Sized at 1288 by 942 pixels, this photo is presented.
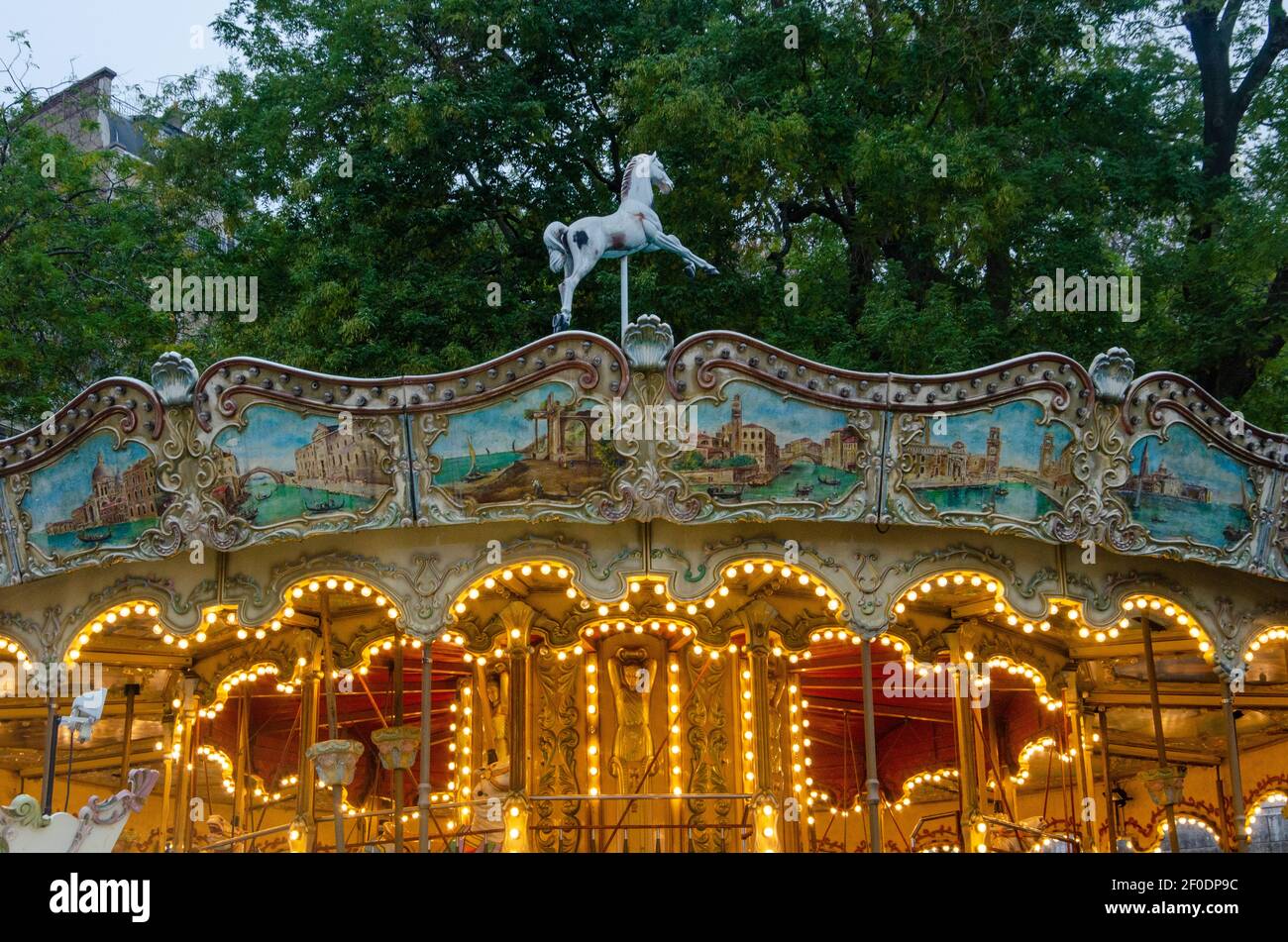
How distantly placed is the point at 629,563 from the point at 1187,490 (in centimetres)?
518

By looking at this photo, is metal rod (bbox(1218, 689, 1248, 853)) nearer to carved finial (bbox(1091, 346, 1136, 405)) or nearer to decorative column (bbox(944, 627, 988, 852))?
decorative column (bbox(944, 627, 988, 852))

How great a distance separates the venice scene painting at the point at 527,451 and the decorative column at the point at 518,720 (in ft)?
9.01

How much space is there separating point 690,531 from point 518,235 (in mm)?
13426

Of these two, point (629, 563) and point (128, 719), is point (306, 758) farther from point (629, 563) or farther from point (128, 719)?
point (629, 563)

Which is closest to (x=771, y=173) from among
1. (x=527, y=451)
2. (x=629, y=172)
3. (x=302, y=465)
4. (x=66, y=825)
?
(x=629, y=172)

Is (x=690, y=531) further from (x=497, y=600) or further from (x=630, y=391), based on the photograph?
(x=497, y=600)

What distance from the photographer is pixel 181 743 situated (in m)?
17.6

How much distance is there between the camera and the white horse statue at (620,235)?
1506 cm

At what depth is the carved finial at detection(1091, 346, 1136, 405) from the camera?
43.6 ft

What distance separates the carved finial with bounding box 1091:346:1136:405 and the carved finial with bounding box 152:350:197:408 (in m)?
7.95

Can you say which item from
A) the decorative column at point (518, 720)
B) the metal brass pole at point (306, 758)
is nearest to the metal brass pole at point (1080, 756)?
the decorative column at point (518, 720)

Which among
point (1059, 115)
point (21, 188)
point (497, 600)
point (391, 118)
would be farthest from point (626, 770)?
point (21, 188)

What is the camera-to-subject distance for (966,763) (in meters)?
16.4
